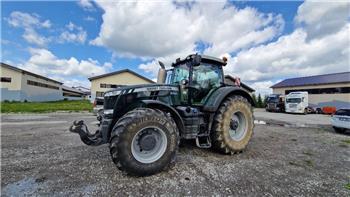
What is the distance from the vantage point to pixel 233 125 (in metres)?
4.31

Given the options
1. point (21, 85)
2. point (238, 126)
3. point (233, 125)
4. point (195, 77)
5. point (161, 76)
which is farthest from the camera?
point (21, 85)

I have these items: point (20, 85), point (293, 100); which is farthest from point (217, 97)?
point (20, 85)

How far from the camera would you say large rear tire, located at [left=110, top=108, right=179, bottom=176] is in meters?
2.71

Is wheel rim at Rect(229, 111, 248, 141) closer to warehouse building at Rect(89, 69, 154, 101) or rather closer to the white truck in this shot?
the white truck

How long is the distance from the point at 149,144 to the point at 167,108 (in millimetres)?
743

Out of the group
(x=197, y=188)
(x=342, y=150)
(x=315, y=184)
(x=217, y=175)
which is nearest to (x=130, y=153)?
(x=197, y=188)

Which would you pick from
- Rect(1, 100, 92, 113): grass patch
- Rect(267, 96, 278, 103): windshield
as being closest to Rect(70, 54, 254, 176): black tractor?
Rect(1, 100, 92, 113): grass patch

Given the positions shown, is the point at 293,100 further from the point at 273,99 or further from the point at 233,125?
the point at 233,125

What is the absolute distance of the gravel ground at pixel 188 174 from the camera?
2.53 m

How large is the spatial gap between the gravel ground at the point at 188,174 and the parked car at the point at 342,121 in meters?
3.69

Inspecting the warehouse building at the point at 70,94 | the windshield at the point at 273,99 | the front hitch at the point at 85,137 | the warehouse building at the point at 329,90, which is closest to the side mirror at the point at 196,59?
the front hitch at the point at 85,137

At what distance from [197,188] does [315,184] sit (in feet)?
6.15

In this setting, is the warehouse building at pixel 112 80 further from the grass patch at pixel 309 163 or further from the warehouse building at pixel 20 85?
the grass patch at pixel 309 163

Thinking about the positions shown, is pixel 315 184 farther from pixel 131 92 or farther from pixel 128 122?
pixel 131 92
